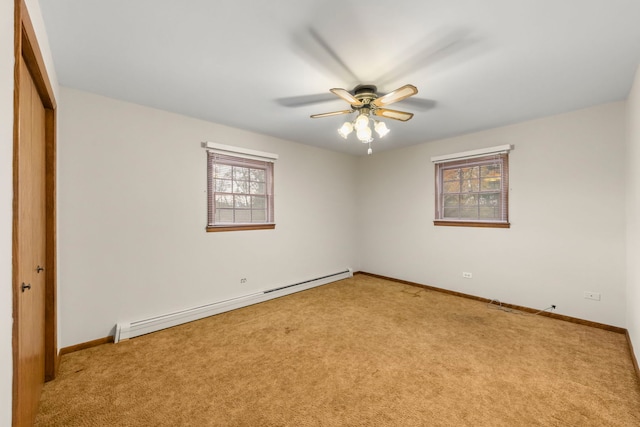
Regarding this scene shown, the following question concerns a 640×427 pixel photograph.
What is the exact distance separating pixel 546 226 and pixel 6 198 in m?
4.68

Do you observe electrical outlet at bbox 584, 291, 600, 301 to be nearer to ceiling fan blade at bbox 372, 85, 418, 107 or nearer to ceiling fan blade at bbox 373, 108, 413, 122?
ceiling fan blade at bbox 373, 108, 413, 122

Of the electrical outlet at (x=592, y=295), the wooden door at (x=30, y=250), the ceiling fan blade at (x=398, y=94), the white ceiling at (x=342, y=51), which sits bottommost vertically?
the electrical outlet at (x=592, y=295)

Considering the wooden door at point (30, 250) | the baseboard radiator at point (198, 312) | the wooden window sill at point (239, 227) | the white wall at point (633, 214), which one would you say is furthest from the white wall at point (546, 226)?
the wooden door at point (30, 250)

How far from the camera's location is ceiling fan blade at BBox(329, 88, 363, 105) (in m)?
2.17

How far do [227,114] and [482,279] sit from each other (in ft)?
13.6

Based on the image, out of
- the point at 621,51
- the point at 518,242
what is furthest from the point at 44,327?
the point at 518,242

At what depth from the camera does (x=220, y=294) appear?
12.0 ft

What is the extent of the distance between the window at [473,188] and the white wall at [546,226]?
11cm

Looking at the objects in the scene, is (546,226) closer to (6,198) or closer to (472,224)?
(472,224)

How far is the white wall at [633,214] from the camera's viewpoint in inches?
88.6

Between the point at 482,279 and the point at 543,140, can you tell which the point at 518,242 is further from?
the point at 543,140

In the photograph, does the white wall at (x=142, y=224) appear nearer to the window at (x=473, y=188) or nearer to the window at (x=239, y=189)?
the window at (x=239, y=189)

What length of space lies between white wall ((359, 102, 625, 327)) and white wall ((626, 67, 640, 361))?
0.90 ft

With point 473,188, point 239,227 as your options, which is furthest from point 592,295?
point 239,227
